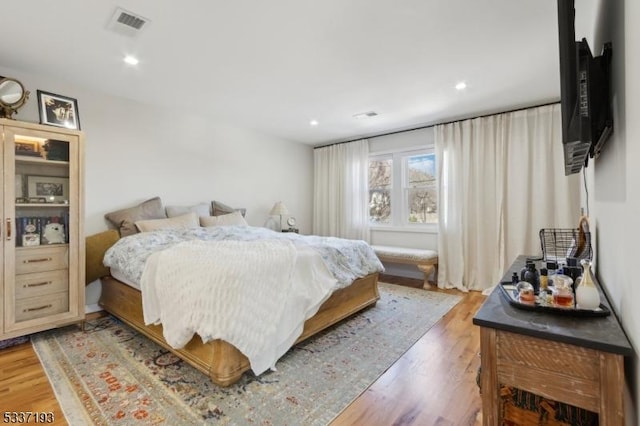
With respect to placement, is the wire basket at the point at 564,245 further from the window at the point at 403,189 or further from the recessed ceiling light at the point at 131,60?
the recessed ceiling light at the point at 131,60

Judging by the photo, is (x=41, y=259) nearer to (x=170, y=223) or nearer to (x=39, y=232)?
(x=39, y=232)

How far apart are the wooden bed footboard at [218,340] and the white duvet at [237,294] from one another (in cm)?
11

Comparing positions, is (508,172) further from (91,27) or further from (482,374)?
(91,27)

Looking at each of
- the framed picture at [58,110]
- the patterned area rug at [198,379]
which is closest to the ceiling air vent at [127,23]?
the framed picture at [58,110]

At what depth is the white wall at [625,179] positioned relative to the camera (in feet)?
2.59

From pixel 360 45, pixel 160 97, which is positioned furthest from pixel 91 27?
pixel 360 45

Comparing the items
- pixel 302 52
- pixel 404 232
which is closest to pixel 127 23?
pixel 302 52

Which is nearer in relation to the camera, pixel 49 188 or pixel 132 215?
pixel 49 188

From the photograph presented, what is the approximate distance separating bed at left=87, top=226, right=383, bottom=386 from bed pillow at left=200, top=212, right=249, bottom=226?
410 mm

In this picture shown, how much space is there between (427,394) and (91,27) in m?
3.31

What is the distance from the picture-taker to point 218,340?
1841 mm

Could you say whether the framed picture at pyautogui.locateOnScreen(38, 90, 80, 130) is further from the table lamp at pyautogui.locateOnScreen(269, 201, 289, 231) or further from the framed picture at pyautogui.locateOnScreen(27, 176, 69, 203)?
the table lamp at pyautogui.locateOnScreen(269, 201, 289, 231)

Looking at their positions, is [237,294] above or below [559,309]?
below

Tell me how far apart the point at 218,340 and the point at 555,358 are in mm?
1668
